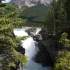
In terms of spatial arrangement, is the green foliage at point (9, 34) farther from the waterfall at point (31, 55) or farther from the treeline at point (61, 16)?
the treeline at point (61, 16)

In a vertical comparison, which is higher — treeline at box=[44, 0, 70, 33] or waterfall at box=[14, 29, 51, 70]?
treeline at box=[44, 0, 70, 33]

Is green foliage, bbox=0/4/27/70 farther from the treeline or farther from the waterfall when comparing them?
the treeline

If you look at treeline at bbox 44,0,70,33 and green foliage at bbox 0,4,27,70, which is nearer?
green foliage at bbox 0,4,27,70

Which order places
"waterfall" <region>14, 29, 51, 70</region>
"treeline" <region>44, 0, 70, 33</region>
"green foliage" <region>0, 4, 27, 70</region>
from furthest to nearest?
"treeline" <region>44, 0, 70, 33</region> < "waterfall" <region>14, 29, 51, 70</region> < "green foliage" <region>0, 4, 27, 70</region>

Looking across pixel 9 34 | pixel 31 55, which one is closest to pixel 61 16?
pixel 31 55

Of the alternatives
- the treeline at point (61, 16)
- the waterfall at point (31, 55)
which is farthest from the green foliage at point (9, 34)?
the treeline at point (61, 16)

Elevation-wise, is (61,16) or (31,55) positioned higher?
(61,16)

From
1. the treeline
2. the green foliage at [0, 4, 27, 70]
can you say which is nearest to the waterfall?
the treeline

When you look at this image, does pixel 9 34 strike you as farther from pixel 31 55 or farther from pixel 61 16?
pixel 61 16

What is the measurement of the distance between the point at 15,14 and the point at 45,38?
Answer: 153 feet

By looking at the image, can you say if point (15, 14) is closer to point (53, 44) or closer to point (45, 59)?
point (53, 44)

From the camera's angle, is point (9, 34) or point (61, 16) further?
point (61, 16)

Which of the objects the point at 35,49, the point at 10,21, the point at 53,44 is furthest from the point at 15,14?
the point at 35,49

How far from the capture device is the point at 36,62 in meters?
64.7
